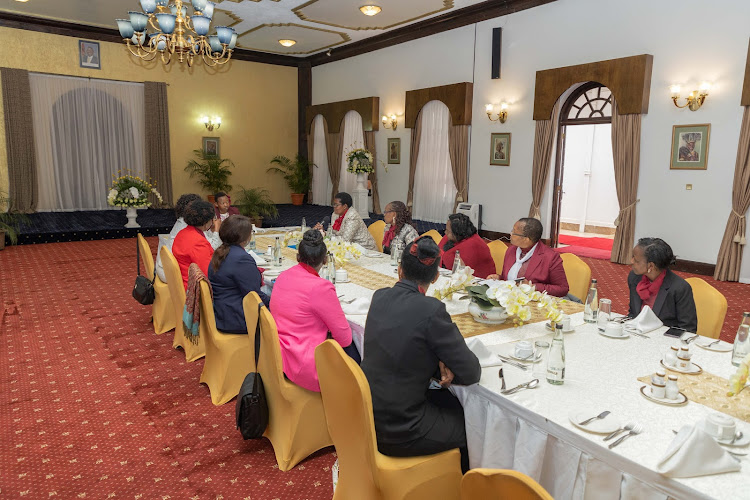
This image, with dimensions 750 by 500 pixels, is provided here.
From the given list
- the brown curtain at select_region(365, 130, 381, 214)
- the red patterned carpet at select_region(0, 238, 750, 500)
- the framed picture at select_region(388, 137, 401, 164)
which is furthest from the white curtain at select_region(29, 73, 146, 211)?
the red patterned carpet at select_region(0, 238, 750, 500)

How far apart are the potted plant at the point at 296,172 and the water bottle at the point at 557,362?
1393cm

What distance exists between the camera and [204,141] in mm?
14453

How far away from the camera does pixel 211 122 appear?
47.3ft

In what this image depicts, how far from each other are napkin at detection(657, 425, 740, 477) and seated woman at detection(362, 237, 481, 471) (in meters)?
0.76

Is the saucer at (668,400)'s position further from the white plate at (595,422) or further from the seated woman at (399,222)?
the seated woman at (399,222)

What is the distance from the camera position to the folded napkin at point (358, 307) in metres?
3.30

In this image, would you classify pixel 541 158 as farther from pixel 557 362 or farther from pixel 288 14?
pixel 557 362

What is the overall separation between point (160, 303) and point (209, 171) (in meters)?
9.69

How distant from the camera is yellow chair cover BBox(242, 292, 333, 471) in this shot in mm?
2916

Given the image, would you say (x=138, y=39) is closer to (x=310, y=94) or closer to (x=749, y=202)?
(x=749, y=202)

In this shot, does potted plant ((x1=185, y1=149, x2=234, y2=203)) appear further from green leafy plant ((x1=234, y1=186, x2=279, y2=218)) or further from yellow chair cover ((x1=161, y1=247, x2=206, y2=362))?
yellow chair cover ((x1=161, y1=247, x2=206, y2=362))

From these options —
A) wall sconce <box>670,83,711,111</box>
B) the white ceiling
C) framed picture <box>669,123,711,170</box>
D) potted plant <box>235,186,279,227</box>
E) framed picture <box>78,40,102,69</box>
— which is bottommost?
potted plant <box>235,186,279,227</box>

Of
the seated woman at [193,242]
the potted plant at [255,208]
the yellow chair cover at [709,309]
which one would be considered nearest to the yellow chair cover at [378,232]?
the seated woman at [193,242]

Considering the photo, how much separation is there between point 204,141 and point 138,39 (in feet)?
26.6
